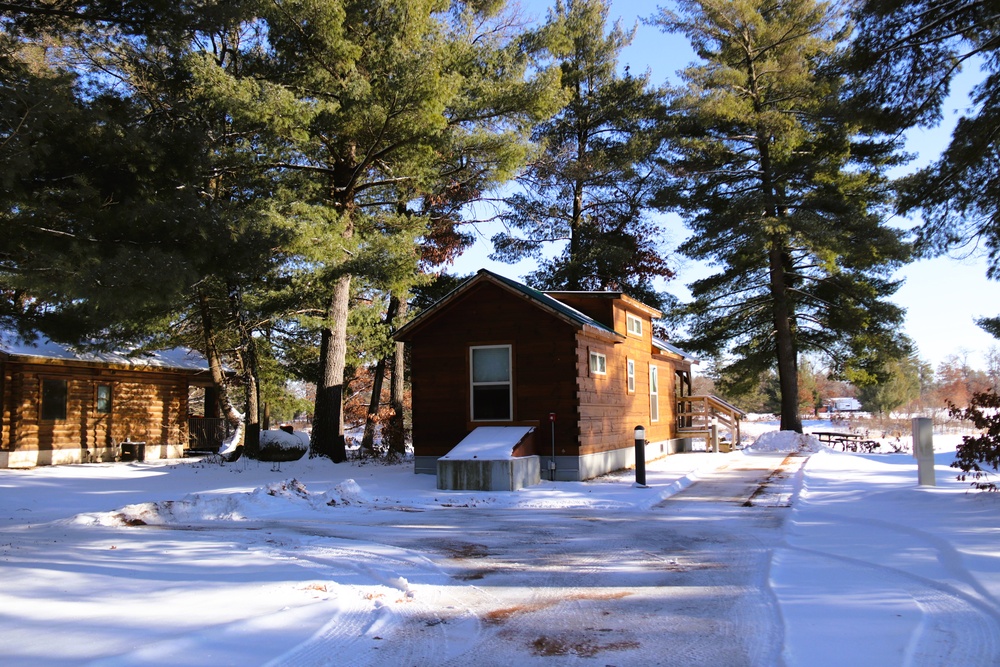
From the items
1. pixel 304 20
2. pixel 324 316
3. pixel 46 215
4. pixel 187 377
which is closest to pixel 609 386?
pixel 324 316

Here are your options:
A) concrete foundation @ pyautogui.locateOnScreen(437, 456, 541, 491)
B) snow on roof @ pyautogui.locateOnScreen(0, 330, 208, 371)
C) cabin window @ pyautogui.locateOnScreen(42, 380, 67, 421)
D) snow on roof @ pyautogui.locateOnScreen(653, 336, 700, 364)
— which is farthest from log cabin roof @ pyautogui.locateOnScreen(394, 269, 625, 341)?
cabin window @ pyautogui.locateOnScreen(42, 380, 67, 421)

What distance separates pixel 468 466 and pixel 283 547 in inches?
262

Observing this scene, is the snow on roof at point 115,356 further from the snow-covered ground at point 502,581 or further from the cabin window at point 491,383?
the cabin window at point 491,383

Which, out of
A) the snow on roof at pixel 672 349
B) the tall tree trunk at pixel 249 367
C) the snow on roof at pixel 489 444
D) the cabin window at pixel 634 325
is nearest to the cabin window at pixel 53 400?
the tall tree trunk at pixel 249 367

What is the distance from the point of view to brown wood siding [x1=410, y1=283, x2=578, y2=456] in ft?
55.2

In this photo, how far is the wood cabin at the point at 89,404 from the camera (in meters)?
21.7

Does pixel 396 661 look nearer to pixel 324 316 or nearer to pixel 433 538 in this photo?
pixel 433 538

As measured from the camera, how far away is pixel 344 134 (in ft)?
60.6

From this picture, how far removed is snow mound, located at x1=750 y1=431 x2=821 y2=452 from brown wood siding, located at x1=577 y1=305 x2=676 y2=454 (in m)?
4.50

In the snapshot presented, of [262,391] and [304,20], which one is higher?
[304,20]

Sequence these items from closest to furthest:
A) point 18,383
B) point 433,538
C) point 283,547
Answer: point 283,547 → point 433,538 → point 18,383

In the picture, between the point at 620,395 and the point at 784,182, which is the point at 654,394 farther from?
the point at 784,182

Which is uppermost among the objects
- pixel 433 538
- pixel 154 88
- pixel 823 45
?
pixel 823 45

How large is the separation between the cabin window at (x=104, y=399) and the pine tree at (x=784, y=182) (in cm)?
2169
